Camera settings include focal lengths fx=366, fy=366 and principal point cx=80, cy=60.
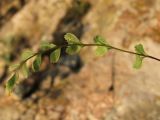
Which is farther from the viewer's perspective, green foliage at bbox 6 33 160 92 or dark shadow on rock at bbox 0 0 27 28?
dark shadow on rock at bbox 0 0 27 28

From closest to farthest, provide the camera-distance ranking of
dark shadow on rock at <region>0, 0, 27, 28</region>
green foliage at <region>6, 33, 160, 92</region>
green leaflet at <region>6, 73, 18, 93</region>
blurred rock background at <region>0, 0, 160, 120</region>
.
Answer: green leaflet at <region>6, 73, 18, 93</region>
green foliage at <region>6, 33, 160, 92</region>
blurred rock background at <region>0, 0, 160, 120</region>
dark shadow on rock at <region>0, 0, 27, 28</region>

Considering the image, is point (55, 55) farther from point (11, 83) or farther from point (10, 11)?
point (10, 11)

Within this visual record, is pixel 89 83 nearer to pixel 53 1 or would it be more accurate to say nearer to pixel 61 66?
pixel 61 66

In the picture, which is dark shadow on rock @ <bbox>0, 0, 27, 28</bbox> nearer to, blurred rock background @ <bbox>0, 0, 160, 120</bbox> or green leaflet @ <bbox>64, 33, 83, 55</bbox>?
blurred rock background @ <bbox>0, 0, 160, 120</bbox>

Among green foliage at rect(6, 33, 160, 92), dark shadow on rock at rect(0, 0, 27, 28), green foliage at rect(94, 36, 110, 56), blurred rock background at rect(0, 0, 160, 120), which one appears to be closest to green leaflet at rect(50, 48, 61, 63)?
green foliage at rect(6, 33, 160, 92)

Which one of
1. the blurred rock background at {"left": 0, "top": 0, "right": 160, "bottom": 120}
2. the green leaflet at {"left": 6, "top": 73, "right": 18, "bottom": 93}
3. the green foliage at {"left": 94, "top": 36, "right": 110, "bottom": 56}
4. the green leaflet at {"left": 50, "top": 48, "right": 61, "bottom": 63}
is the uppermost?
the blurred rock background at {"left": 0, "top": 0, "right": 160, "bottom": 120}

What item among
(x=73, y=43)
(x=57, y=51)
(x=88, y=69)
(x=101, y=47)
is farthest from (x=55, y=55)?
(x=88, y=69)

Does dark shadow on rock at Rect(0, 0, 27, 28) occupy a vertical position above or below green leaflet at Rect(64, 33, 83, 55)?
above

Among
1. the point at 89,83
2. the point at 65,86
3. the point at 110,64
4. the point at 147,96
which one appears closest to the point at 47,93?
the point at 65,86

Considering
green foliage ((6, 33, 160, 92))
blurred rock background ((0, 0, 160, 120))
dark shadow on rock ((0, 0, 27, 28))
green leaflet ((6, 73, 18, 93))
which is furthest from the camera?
dark shadow on rock ((0, 0, 27, 28))

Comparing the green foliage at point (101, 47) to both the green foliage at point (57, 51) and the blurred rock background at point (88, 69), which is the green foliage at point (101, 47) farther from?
the blurred rock background at point (88, 69)
